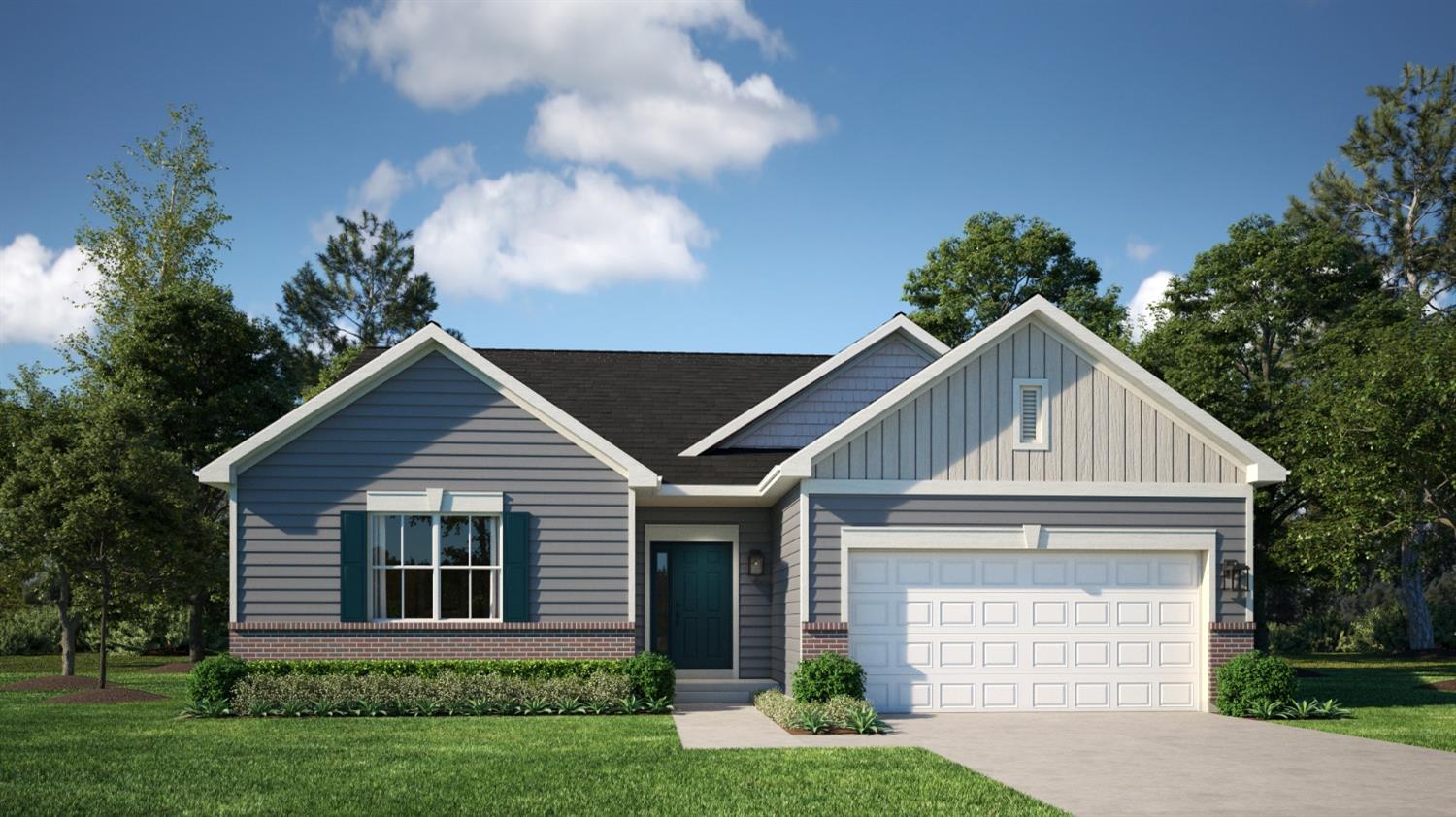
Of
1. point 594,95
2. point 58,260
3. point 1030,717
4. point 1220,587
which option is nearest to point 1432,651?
point 1220,587

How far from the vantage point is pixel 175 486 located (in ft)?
75.4

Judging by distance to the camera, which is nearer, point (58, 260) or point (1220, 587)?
point (1220, 587)

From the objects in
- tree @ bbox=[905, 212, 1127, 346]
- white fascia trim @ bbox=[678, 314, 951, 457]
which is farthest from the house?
tree @ bbox=[905, 212, 1127, 346]

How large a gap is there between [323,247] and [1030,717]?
4320cm

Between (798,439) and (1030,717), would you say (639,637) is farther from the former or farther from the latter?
(1030,717)

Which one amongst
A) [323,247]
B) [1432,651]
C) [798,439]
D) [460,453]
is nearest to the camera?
[460,453]

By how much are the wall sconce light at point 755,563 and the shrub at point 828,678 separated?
142 inches

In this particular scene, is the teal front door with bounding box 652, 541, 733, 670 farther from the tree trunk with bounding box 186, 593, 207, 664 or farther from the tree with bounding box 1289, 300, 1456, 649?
the tree trunk with bounding box 186, 593, 207, 664

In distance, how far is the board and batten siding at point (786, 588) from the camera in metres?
17.9

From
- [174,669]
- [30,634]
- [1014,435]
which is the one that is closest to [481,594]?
[1014,435]

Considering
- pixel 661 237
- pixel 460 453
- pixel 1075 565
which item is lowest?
pixel 1075 565

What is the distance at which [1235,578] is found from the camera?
1783cm

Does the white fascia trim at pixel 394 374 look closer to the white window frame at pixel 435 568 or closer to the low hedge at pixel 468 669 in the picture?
the white window frame at pixel 435 568

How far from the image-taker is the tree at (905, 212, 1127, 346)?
122 feet
